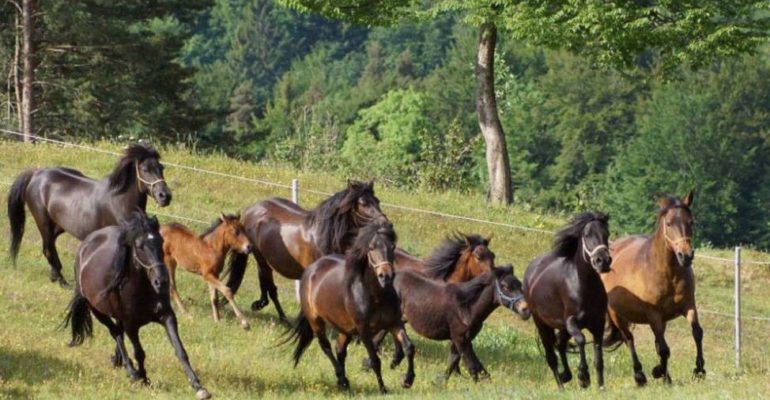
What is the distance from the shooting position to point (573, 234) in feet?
48.6

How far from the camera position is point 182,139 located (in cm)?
4650

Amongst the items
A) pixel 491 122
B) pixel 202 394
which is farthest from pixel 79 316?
pixel 491 122

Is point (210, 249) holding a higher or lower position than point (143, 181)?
lower

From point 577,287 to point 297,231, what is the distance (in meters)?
4.63

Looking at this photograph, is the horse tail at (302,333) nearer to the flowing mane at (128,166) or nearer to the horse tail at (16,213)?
the flowing mane at (128,166)

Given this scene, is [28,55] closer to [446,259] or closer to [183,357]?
[446,259]

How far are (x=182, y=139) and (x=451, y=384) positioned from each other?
32.1m

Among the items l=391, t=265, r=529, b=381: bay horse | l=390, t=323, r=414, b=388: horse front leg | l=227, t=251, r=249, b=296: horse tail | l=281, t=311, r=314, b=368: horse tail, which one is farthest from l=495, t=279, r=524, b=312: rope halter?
l=227, t=251, r=249, b=296: horse tail

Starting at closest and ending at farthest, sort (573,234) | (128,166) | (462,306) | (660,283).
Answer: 1. (573,234)
2. (660,283)
3. (462,306)
4. (128,166)

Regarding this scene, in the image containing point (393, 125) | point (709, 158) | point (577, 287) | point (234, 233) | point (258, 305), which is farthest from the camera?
point (393, 125)

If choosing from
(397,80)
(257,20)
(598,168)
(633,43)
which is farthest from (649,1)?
(257,20)

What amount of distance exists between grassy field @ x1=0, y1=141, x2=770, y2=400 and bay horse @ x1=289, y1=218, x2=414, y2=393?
0.45 metres

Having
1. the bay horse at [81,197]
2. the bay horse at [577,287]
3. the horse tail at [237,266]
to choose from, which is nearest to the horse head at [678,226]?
the bay horse at [577,287]

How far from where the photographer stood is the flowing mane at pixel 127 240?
14086 millimetres
